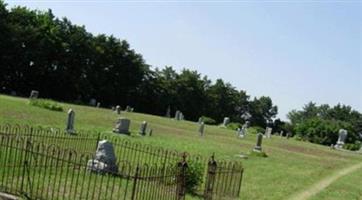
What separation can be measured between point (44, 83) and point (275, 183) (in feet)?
164

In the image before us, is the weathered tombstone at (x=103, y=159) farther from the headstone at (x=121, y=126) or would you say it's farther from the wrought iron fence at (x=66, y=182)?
the headstone at (x=121, y=126)

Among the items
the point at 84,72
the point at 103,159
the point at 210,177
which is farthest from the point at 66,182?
the point at 84,72

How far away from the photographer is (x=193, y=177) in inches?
621

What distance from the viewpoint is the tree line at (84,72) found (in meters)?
63.0

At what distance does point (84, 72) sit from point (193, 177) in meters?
57.8

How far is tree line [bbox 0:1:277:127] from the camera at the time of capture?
63.0m

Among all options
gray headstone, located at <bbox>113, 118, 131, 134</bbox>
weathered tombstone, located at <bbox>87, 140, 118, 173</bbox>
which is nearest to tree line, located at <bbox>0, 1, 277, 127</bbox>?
gray headstone, located at <bbox>113, 118, 131, 134</bbox>

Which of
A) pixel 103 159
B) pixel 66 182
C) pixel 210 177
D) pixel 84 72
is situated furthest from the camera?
pixel 84 72

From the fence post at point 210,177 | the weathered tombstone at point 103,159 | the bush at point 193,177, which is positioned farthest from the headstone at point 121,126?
the fence post at point 210,177

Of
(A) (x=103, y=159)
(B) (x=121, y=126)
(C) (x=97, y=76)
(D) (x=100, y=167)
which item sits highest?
(C) (x=97, y=76)

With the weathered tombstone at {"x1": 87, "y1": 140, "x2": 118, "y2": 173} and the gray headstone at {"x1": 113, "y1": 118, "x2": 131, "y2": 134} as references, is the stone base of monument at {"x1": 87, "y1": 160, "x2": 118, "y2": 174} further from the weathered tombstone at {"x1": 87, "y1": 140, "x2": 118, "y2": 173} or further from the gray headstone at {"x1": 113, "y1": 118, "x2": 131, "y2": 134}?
the gray headstone at {"x1": 113, "y1": 118, "x2": 131, "y2": 134}

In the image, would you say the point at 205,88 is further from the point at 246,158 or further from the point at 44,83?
the point at 246,158

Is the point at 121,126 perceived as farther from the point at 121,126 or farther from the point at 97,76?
the point at 97,76

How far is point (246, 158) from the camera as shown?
1121 inches
